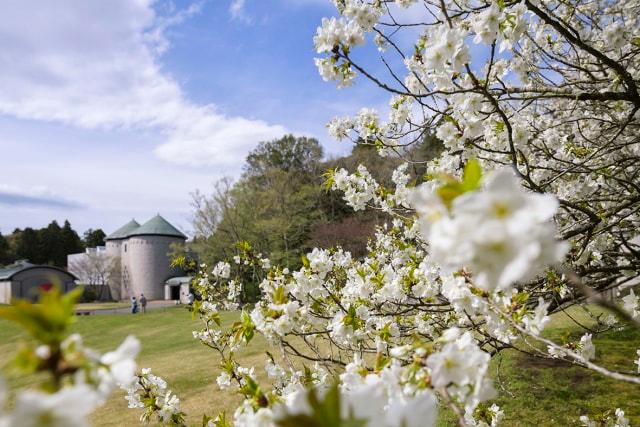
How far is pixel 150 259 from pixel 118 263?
16.6 ft

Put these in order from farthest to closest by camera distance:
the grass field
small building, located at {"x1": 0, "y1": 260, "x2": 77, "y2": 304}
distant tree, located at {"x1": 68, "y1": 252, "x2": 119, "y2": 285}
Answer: distant tree, located at {"x1": 68, "y1": 252, "x2": 119, "y2": 285} → small building, located at {"x1": 0, "y1": 260, "x2": 77, "y2": 304} → the grass field

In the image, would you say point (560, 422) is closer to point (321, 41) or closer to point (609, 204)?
point (609, 204)

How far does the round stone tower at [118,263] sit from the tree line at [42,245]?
1364 centimetres

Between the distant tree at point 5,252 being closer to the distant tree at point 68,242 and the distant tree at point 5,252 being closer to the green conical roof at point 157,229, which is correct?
the distant tree at point 68,242

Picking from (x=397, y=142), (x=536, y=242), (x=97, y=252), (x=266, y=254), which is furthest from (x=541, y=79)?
(x=97, y=252)

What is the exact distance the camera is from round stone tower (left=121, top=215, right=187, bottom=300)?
115 feet

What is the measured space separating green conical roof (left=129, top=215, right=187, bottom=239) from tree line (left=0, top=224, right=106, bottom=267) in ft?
59.4

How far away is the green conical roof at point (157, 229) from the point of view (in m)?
35.5

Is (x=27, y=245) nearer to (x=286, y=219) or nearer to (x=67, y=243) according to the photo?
(x=67, y=243)

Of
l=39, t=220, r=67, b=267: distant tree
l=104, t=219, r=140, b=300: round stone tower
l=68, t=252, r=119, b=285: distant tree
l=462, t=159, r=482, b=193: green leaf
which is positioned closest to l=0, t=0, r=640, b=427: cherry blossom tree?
l=462, t=159, r=482, b=193: green leaf

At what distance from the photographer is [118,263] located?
38031 mm

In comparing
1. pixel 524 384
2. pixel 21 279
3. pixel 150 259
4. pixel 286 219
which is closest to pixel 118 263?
pixel 150 259

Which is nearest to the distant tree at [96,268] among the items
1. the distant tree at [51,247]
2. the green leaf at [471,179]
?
the distant tree at [51,247]

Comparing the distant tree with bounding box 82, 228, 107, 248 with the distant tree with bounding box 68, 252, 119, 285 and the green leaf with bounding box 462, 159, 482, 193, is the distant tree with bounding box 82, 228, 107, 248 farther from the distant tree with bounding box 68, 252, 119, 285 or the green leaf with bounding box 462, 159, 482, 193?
the green leaf with bounding box 462, 159, 482, 193
